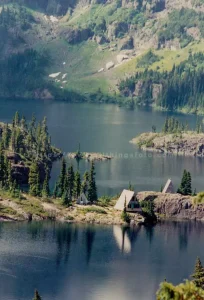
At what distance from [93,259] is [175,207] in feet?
151

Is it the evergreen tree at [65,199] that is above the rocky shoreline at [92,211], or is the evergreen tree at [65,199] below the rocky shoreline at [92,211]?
above

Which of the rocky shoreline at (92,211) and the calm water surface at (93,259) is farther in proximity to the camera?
the rocky shoreline at (92,211)

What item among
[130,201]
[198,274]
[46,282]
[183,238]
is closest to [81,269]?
[46,282]

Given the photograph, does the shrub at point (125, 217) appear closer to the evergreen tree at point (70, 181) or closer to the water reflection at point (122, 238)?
the water reflection at point (122, 238)

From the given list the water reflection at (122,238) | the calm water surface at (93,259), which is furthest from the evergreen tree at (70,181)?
the water reflection at (122,238)

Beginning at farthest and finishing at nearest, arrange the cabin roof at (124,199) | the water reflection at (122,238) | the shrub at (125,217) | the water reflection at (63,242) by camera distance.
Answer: the cabin roof at (124,199), the shrub at (125,217), the water reflection at (122,238), the water reflection at (63,242)

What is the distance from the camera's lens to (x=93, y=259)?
152 m

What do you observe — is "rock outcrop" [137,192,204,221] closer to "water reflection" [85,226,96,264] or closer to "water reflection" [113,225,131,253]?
"water reflection" [113,225,131,253]

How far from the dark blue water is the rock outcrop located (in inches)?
221

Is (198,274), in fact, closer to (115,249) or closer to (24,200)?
(115,249)

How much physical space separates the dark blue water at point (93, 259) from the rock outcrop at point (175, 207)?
18.4 ft

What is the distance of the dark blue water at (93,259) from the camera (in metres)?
132

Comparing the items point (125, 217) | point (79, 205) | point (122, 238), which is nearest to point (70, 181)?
Result: point (79, 205)

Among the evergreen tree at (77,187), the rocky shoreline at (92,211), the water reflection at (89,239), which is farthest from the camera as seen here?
the evergreen tree at (77,187)
